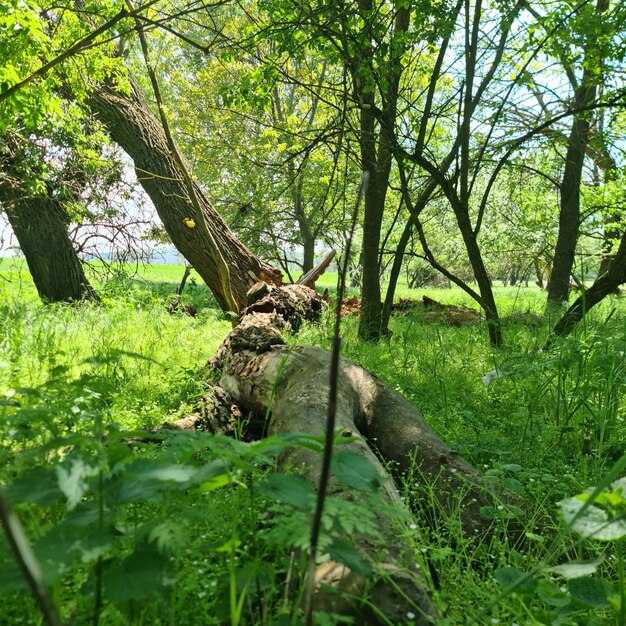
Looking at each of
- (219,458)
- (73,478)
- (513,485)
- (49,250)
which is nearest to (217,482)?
(219,458)

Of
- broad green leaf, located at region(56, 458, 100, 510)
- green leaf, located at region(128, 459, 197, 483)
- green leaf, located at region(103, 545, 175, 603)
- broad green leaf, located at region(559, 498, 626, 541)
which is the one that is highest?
broad green leaf, located at region(56, 458, 100, 510)

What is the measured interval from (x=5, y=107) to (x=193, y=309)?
171 inches

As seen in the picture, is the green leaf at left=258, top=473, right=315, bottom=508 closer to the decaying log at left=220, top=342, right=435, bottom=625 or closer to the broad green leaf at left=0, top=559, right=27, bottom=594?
the decaying log at left=220, top=342, right=435, bottom=625

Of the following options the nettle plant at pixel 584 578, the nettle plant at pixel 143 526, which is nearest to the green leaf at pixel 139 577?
the nettle plant at pixel 143 526

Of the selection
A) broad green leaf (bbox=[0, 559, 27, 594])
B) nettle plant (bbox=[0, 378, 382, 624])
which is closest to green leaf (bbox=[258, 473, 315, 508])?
nettle plant (bbox=[0, 378, 382, 624])

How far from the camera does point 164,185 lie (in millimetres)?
7277

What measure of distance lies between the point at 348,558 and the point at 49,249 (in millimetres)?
7984

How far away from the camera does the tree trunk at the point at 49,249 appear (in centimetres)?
758

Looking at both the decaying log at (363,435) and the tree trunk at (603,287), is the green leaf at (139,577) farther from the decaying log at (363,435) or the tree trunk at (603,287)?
the tree trunk at (603,287)

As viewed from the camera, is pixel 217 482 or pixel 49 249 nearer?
pixel 217 482

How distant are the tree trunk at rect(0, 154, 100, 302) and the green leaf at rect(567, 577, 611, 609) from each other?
741 centimetres

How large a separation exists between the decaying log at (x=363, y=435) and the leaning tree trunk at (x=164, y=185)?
129 inches

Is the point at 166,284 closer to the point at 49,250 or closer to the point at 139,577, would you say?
the point at 49,250

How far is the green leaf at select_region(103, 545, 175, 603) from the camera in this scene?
91 cm
